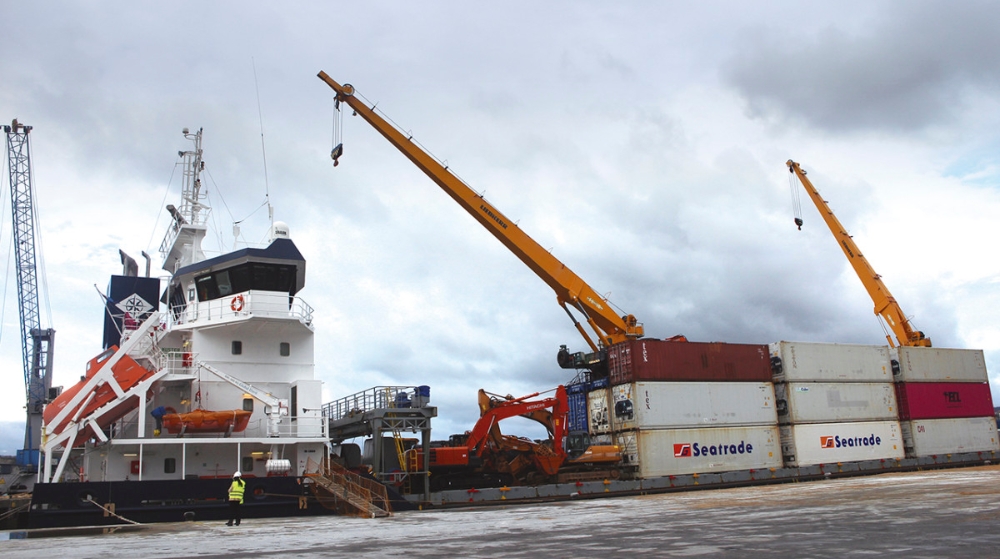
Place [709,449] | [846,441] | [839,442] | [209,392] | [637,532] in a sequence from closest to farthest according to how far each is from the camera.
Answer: [637,532] < [209,392] < [709,449] < [839,442] < [846,441]

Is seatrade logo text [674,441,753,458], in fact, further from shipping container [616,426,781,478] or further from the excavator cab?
the excavator cab

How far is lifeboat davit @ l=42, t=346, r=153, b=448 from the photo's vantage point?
21.7 m

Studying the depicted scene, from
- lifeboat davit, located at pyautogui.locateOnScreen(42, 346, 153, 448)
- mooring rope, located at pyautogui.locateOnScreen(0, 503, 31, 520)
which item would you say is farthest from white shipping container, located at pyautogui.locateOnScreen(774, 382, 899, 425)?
mooring rope, located at pyautogui.locateOnScreen(0, 503, 31, 520)

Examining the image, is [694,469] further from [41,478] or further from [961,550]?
[41,478]

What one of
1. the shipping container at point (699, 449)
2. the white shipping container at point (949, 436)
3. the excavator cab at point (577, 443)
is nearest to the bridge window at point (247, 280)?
the excavator cab at point (577, 443)

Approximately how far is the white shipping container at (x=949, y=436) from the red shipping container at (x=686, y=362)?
26.4 feet

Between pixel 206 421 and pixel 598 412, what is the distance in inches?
571

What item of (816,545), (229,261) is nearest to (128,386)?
(229,261)

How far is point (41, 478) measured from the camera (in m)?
22.6

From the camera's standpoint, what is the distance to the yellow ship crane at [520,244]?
32.3m

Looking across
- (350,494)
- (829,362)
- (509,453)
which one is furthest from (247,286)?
(829,362)

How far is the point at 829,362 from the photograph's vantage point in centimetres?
3203

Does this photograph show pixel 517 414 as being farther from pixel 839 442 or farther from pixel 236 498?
pixel 839 442

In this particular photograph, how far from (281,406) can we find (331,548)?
10.9 m
